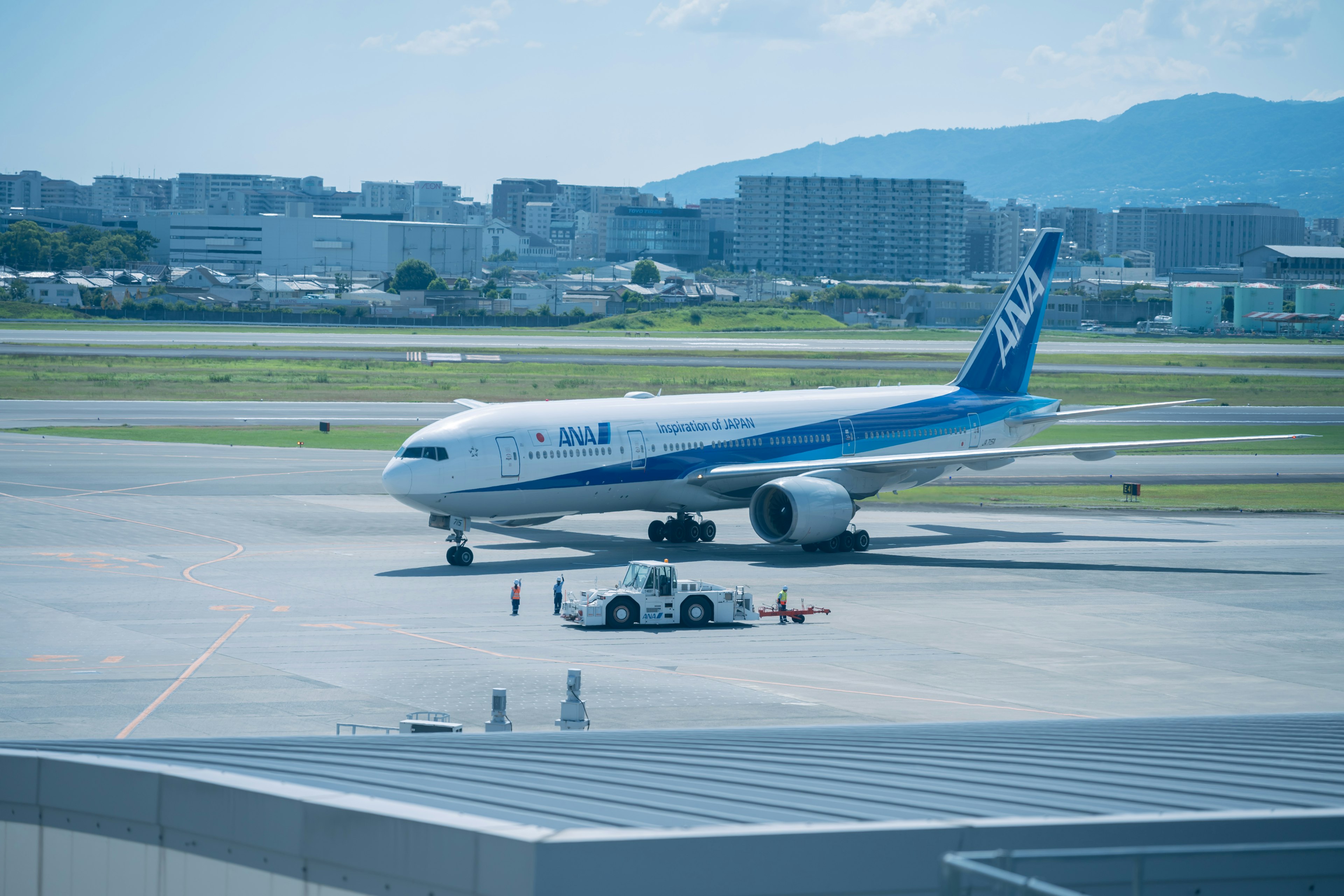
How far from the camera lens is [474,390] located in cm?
10406

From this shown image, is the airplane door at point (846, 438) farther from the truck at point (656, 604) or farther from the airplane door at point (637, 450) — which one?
the truck at point (656, 604)

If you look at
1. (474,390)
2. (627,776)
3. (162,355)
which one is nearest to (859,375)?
(474,390)

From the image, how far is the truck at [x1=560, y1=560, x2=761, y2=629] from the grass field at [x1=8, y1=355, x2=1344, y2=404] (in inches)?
2399

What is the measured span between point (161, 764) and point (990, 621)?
2891cm

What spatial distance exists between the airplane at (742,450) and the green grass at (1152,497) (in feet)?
18.7

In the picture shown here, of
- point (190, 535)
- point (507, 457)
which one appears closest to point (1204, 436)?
point (507, 457)

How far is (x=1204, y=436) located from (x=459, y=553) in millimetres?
58992

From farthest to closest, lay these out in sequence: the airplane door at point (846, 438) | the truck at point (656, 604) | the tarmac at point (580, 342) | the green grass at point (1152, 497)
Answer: the tarmac at point (580, 342) < the green grass at point (1152, 497) < the airplane door at point (846, 438) < the truck at point (656, 604)

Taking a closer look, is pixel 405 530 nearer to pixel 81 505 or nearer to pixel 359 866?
pixel 81 505

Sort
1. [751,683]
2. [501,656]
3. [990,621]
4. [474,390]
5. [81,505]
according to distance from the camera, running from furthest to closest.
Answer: [474,390]
[81,505]
[990,621]
[501,656]
[751,683]

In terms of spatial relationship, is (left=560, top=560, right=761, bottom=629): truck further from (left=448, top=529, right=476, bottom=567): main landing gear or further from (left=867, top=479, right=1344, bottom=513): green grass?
(left=867, top=479, right=1344, bottom=513): green grass

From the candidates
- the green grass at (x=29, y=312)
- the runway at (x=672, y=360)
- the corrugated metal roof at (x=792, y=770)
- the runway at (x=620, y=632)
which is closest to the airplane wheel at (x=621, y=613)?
the runway at (x=620, y=632)

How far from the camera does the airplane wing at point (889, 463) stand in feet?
161

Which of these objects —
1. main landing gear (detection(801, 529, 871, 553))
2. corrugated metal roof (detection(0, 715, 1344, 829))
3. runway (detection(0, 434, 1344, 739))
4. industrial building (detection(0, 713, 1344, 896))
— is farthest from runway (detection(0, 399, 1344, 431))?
industrial building (detection(0, 713, 1344, 896))
